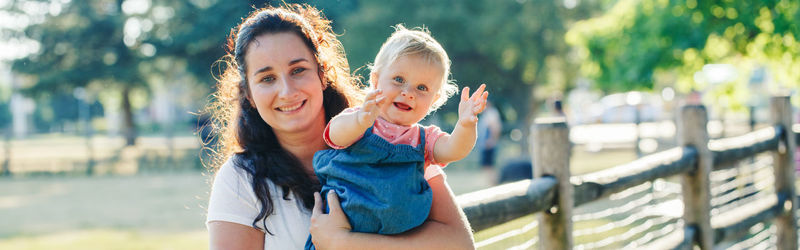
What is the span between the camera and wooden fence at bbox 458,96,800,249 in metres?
2.43

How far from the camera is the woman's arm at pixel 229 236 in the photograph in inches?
63.7

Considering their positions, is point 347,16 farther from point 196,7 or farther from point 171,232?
point 171,232

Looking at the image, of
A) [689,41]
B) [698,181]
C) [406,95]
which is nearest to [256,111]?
[406,95]

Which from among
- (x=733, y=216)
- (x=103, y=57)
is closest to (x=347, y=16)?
(x=103, y=57)

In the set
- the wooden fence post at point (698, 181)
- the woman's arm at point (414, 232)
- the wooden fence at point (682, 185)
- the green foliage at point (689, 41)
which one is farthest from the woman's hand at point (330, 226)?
the green foliage at point (689, 41)

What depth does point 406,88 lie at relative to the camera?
1.74m

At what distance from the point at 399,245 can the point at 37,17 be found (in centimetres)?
2569

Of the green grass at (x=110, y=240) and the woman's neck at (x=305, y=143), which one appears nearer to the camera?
the woman's neck at (x=305, y=143)

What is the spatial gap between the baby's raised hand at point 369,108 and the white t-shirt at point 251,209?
0.99 ft

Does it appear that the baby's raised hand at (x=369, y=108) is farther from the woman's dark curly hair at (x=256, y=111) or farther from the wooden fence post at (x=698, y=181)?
the wooden fence post at (x=698, y=181)

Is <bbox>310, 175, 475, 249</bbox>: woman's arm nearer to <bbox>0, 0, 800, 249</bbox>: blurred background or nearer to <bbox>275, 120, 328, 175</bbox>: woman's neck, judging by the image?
<bbox>275, 120, 328, 175</bbox>: woman's neck

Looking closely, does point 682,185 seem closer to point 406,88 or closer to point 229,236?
point 406,88

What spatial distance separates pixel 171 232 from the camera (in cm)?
782

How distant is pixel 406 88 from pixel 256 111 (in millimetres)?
418
